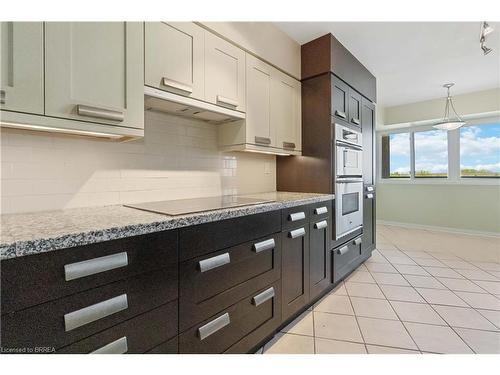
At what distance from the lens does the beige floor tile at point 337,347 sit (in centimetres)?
152

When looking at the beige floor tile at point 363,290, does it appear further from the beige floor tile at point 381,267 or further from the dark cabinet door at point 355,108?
the dark cabinet door at point 355,108

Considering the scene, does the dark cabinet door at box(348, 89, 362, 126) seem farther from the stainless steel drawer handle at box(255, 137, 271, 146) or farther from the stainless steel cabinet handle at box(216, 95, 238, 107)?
the stainless steel cabinet handle at box(216, 95, 238, 107)

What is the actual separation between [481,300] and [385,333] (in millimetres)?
1205

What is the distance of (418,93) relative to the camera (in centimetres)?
430

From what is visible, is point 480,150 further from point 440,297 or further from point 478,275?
point 440,297

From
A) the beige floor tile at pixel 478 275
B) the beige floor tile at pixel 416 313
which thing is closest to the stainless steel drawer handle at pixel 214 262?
the beige floor tile at pixel 416 313

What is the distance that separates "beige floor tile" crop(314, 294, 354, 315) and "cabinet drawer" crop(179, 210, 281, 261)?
0.97 m

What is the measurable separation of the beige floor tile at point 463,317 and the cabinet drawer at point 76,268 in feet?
7.17

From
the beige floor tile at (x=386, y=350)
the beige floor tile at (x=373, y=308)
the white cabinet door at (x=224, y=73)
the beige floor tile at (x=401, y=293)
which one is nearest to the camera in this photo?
the beige floor tile at (x=386, y=350)

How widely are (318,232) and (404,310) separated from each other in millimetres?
941

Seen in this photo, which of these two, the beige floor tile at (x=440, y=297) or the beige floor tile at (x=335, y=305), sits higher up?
the beige floor tile at (x=440, y=297)

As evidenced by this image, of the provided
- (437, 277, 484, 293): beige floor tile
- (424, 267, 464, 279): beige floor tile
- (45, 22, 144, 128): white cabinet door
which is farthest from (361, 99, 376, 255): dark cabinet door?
(45, 22, 144, 128): white cabinet door

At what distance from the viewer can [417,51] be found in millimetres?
2740
